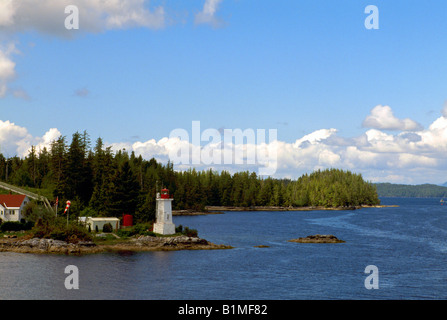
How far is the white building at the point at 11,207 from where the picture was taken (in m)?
82.6

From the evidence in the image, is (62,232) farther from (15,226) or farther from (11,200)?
(11,200)

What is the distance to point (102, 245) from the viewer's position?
73.8 m

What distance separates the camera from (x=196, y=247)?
78.2m

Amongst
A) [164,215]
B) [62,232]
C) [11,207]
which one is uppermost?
[11,207]

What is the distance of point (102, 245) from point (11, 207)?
21976mm

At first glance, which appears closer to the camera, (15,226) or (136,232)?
(136,232)

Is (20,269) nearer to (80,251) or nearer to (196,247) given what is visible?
(80,251)

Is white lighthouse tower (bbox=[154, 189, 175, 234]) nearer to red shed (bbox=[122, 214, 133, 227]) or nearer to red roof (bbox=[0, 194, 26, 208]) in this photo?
red shed (bbox=[122, 214, 133, 227])

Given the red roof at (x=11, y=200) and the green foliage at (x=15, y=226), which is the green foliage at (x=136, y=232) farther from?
the red roof at (x=11, y=200)

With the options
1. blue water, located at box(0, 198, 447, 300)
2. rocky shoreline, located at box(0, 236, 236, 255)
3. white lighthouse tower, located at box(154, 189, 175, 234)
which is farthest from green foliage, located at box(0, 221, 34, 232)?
white lighthouse tower, located at box(154, 189, 175, 234)

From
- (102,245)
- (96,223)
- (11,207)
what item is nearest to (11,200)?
(11,207)

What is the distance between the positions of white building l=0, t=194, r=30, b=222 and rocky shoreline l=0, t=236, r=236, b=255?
35.3 feet
